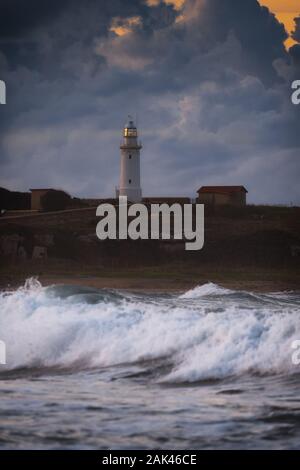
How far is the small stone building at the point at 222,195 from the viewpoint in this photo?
3638 cm

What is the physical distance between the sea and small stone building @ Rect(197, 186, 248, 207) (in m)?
15.0

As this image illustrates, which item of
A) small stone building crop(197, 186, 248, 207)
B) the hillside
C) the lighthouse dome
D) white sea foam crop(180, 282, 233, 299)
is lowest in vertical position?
white sea foam crop(180, 282, 233, 299)

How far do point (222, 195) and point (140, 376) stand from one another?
22.6 metres

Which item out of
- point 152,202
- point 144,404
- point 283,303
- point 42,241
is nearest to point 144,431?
point 144,404

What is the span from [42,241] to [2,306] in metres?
14.8

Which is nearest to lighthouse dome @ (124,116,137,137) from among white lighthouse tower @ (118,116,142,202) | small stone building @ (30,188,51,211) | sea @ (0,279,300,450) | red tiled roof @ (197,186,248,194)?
white lighthouse tower @ (118,116,142,202)

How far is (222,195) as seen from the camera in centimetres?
3678

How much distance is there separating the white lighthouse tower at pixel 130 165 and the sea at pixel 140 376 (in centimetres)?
1573

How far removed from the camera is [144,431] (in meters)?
11.1

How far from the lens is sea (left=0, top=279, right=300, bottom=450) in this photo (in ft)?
35.8

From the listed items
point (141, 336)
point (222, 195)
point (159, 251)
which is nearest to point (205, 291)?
point (159, 251)

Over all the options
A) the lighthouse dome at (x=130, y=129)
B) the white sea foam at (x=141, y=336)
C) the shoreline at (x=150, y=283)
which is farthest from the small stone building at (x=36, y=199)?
the white sea foam at (x=141, y=336)

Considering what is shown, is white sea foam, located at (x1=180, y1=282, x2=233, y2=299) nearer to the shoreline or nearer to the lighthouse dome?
the shoreline

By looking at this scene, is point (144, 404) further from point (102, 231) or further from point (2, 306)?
point (102, 231)
